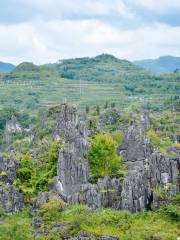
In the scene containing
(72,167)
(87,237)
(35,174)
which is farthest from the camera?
(35,174)

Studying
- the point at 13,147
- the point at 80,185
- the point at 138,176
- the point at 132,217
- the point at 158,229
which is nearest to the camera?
the point at 158,229

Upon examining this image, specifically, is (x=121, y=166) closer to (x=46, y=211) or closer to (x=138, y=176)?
(x=138, y=176)

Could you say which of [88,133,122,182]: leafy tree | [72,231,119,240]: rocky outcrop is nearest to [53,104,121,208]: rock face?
[88,133,122,182]: leafy tree

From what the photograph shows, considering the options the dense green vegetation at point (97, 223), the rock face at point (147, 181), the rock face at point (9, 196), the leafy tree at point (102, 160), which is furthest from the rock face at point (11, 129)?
the dense green vegetation at point (97, 223)

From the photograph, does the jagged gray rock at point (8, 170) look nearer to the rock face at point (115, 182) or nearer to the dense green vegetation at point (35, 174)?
the dense green vegetation at point (35, 174)

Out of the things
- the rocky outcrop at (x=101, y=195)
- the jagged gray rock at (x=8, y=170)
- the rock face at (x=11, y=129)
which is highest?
the jagged gray rock at (x=8, y=170)

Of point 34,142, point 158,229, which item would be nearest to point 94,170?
point 158,229

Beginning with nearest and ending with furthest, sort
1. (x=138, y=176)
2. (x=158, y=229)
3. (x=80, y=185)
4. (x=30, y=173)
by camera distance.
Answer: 1. (x=158, y=229)
2. (x=138, y=176)
3. (x=80, y=185)
4. (x=30, y=173)

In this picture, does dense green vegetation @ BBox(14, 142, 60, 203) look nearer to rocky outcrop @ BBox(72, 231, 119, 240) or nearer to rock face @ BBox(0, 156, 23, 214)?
rock face @ BBox(0, 156, 23, 214)

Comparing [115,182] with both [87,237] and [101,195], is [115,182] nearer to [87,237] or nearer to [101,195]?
[101,195]

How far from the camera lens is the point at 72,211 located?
5097cm

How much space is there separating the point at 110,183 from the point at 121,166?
810cm

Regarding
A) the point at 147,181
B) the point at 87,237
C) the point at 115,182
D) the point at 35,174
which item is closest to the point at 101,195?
the point at 115,182

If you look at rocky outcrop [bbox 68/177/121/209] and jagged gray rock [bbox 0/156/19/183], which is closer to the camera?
rocky outcrop [bbox 68/177/121/209]
